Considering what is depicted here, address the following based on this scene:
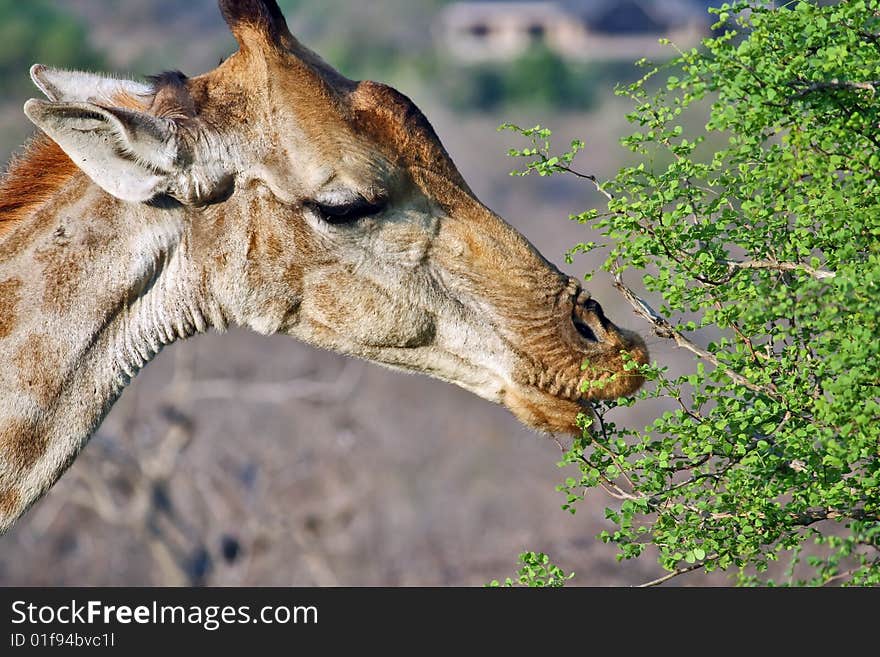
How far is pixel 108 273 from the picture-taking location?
474 cm

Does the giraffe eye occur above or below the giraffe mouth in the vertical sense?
above

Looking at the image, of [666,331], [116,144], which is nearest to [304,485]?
[116,144]

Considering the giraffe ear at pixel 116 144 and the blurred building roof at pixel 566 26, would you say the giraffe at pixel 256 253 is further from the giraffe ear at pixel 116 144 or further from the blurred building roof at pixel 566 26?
the blurred building roof at pixel 566 26

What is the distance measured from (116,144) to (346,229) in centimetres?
97

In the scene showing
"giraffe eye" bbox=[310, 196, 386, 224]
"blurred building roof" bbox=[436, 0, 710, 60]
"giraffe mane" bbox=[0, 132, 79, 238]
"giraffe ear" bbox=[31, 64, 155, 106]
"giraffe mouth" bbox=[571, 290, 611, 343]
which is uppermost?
"blurred building roof" bbox=[436, 0, 710, 60]

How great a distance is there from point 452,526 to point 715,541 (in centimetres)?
1321

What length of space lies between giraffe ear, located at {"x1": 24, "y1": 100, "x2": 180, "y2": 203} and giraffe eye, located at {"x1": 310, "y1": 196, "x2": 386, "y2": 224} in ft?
2.03

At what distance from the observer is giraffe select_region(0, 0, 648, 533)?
4.65m

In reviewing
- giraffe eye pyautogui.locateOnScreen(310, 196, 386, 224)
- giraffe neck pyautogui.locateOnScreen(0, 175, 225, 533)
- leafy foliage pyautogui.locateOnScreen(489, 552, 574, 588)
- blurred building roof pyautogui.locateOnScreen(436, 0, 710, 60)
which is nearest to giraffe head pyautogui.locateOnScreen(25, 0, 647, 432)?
giraffe eye pyautogui.locateOnScreen(310, 196, 386, 224)

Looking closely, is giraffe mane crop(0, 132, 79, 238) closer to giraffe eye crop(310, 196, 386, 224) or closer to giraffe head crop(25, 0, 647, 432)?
giraffe head crop(25, 0, 647, 432)

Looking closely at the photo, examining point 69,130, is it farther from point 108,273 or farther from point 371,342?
point 371,342

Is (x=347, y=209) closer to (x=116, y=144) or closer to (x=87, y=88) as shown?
(x=116, y=144)

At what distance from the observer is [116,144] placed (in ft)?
15.1
